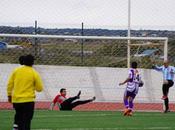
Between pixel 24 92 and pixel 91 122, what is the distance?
4715mm

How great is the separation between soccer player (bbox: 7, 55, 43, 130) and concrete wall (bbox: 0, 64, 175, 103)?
12511mm

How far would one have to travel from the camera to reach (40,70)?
25594 mm

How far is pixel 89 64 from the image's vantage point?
26797 millimetres

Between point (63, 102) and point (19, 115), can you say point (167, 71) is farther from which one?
point (19, 115)

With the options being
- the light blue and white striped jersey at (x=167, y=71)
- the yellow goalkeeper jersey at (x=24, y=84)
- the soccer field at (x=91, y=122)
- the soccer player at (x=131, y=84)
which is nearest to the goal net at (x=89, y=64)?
the light blue and white striped jersey at (x=167, y=71)

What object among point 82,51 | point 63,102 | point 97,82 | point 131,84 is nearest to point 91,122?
point 131,84

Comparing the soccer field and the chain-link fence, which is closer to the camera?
the soccer field

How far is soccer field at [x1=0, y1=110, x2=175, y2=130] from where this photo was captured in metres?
16.0

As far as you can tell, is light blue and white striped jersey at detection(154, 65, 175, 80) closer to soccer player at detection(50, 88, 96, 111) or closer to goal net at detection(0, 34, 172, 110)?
goal net at detection(0, 34, 172, 110)

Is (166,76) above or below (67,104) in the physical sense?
above

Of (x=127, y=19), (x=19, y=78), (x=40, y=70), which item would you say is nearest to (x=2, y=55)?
(x=40, y=70)

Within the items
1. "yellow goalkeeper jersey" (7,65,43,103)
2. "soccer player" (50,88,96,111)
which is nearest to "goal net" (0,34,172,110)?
"soccer player" (50,88,96,111)

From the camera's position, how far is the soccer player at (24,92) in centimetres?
1297

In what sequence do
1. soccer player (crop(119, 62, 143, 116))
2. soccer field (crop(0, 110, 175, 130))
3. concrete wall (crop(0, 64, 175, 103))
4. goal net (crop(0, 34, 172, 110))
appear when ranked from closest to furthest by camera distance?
soccer field (crop(0, 110, 175, 130)), soccer player (crop(119, 62, 143, 116)), goal net (crop(0, 34, 172, 110)), concrete wall (crop(0, 64, 175, 103))
